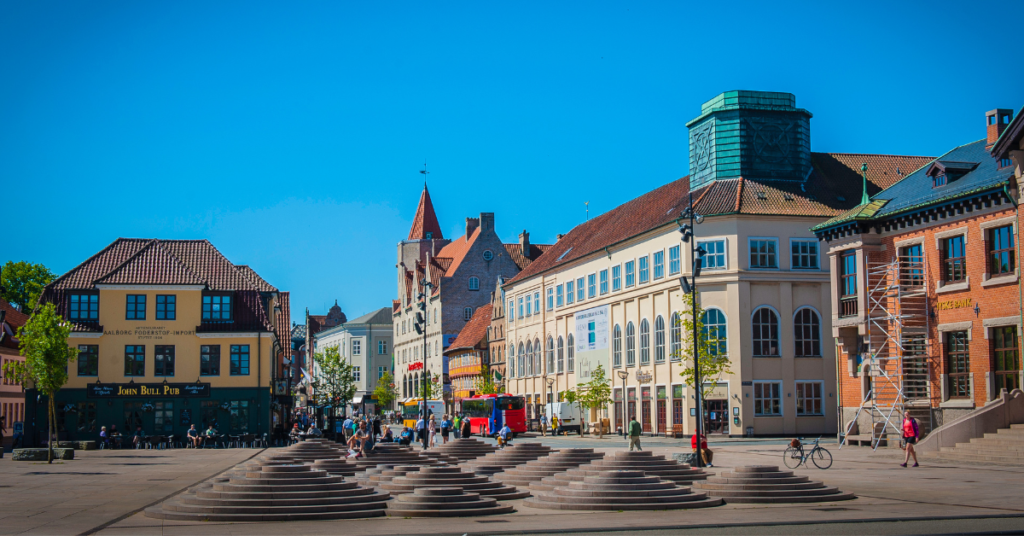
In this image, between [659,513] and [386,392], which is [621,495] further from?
[386,392]

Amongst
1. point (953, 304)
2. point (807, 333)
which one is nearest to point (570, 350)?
point (807, 333)

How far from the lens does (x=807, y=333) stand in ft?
201

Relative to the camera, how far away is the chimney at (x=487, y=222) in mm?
120062

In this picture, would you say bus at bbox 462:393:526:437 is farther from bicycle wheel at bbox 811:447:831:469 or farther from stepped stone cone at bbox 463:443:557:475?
stepped stone cone at bbox 463:443:557:475

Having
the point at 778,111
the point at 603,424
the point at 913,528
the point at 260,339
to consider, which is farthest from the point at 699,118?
the point at 913,528

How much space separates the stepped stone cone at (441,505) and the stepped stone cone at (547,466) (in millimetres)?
5610

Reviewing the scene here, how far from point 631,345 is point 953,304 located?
30320 mm

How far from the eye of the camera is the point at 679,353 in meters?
62.5

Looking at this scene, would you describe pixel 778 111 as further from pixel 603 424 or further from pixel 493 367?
pixel 493 367

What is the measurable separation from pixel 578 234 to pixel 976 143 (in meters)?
45.2

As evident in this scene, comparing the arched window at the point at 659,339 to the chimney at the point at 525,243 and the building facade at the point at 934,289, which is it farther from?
the chimney at the point at 525,243

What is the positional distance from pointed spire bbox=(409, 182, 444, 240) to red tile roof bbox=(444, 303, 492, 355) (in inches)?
1305

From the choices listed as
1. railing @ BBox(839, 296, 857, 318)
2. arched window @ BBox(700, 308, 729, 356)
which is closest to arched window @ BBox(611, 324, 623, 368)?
arched window @ BBox(700, 308, 729, 356)

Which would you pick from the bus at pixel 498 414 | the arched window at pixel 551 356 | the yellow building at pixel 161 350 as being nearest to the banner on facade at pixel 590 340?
the arched window at pixel 551 356
